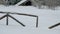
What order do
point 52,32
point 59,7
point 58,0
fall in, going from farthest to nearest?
1. point 59,7
2. point 58,0
3. point 52,32

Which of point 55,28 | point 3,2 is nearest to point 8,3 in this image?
point 3,2

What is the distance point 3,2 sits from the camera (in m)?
24.5

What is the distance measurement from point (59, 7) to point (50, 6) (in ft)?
5.34

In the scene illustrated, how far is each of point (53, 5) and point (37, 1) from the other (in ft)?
5.97

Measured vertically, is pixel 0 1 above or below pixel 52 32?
below

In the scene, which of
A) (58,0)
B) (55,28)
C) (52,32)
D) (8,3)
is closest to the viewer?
(52,32)

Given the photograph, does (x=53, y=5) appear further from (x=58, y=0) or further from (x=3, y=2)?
(x=3, y=2)

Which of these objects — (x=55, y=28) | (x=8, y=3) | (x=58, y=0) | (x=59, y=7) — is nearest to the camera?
(x=55, y=28)

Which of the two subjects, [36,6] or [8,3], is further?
[8,3]

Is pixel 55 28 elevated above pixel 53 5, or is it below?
above

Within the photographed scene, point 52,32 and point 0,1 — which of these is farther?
point 0,1

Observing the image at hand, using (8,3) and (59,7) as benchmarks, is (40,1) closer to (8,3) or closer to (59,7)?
(59,7)

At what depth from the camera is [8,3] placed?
24078 mm

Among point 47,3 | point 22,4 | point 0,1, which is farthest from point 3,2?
point 47,3
